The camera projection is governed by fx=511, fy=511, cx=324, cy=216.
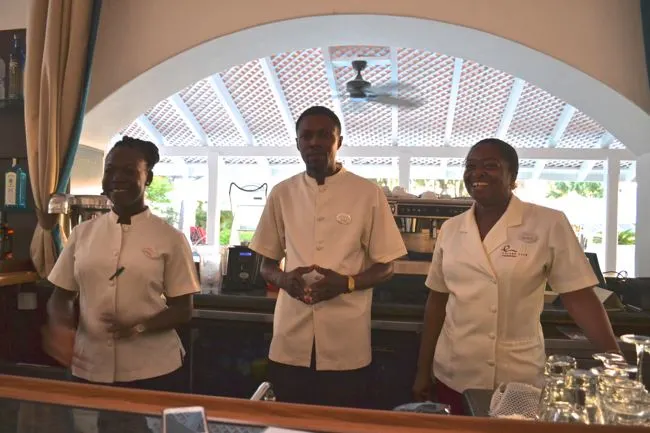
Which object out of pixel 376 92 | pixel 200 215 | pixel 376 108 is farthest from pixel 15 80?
pixel 200 215

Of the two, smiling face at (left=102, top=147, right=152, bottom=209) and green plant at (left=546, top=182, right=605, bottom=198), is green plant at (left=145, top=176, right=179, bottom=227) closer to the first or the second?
green plant at (left=546, top=182, right=605, bottom=198)

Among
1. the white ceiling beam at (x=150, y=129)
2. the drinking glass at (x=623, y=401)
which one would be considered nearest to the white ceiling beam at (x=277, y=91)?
the white ceiling beam at (x=150, y=129)

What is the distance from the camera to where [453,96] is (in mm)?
6090

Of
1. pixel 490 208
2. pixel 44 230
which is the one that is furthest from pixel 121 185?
pixel 44 230

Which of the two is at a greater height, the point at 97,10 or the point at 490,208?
the point at 97,10

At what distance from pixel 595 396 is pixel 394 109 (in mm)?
5980

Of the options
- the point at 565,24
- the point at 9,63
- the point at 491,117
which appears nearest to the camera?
the point at 565,24

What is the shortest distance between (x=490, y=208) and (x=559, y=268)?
0.30 metres

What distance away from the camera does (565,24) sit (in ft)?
9.26

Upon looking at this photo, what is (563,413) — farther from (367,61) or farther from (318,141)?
(367,61)

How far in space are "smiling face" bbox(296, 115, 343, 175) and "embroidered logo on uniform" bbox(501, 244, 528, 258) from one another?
0.68m

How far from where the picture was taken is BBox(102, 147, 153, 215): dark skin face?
5.60ft

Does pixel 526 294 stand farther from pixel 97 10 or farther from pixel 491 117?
pixel 491 117

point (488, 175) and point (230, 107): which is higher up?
point (230, 107)
